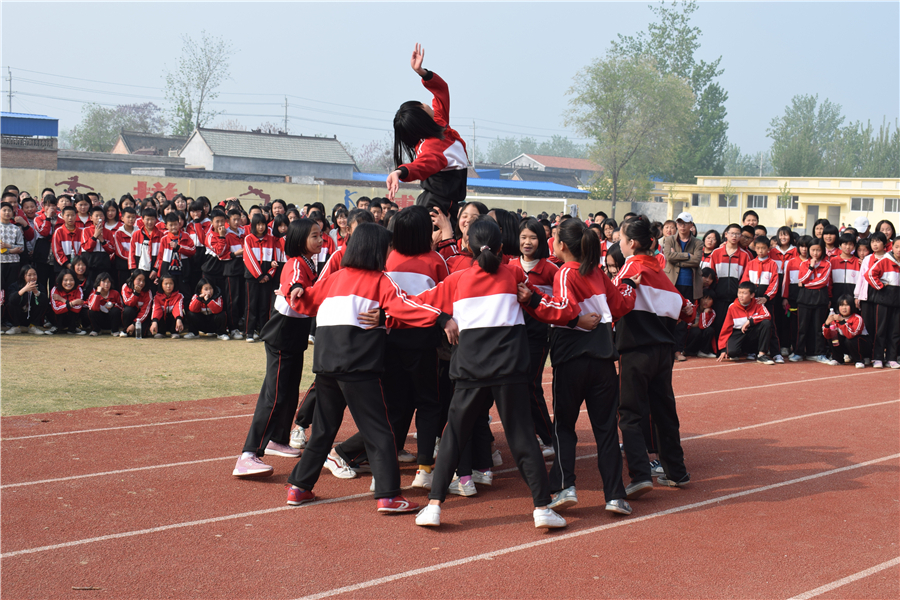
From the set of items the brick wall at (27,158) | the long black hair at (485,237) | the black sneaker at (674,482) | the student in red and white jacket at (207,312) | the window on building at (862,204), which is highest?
the window on building at (862,204)

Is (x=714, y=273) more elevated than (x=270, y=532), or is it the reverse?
(x=714, y=273)

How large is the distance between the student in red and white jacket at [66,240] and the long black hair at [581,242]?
8.97 meters

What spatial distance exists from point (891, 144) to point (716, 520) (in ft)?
286

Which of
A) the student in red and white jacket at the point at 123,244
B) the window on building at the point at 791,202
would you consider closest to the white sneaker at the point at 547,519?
the student in red and white jacket at the point at 123,244

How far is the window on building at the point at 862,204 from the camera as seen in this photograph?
48.3 metres

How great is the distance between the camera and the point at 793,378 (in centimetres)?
1014

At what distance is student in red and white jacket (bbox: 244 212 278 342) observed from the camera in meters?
11.0

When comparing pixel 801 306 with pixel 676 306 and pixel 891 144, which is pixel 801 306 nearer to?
pixel 676 306

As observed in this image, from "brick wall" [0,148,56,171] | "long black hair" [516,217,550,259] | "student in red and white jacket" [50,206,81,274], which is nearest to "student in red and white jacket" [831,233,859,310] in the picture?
"long black hair" [516,217,550,259]

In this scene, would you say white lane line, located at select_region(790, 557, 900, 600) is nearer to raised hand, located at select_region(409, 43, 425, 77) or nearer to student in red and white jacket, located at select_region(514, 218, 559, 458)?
student in red and white jacket, located at select_region(514, 218, 559, 458)

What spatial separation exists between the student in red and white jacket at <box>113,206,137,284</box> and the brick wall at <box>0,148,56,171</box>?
27.2 m

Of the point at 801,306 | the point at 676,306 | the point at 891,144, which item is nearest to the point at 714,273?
the point at 801,306

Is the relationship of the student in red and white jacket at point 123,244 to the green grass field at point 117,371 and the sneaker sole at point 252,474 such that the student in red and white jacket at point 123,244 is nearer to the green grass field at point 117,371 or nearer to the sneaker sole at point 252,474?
the green grass field at point 117,371

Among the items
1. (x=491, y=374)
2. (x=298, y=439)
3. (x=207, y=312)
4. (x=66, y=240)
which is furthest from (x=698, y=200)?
(x=491, y=374)
